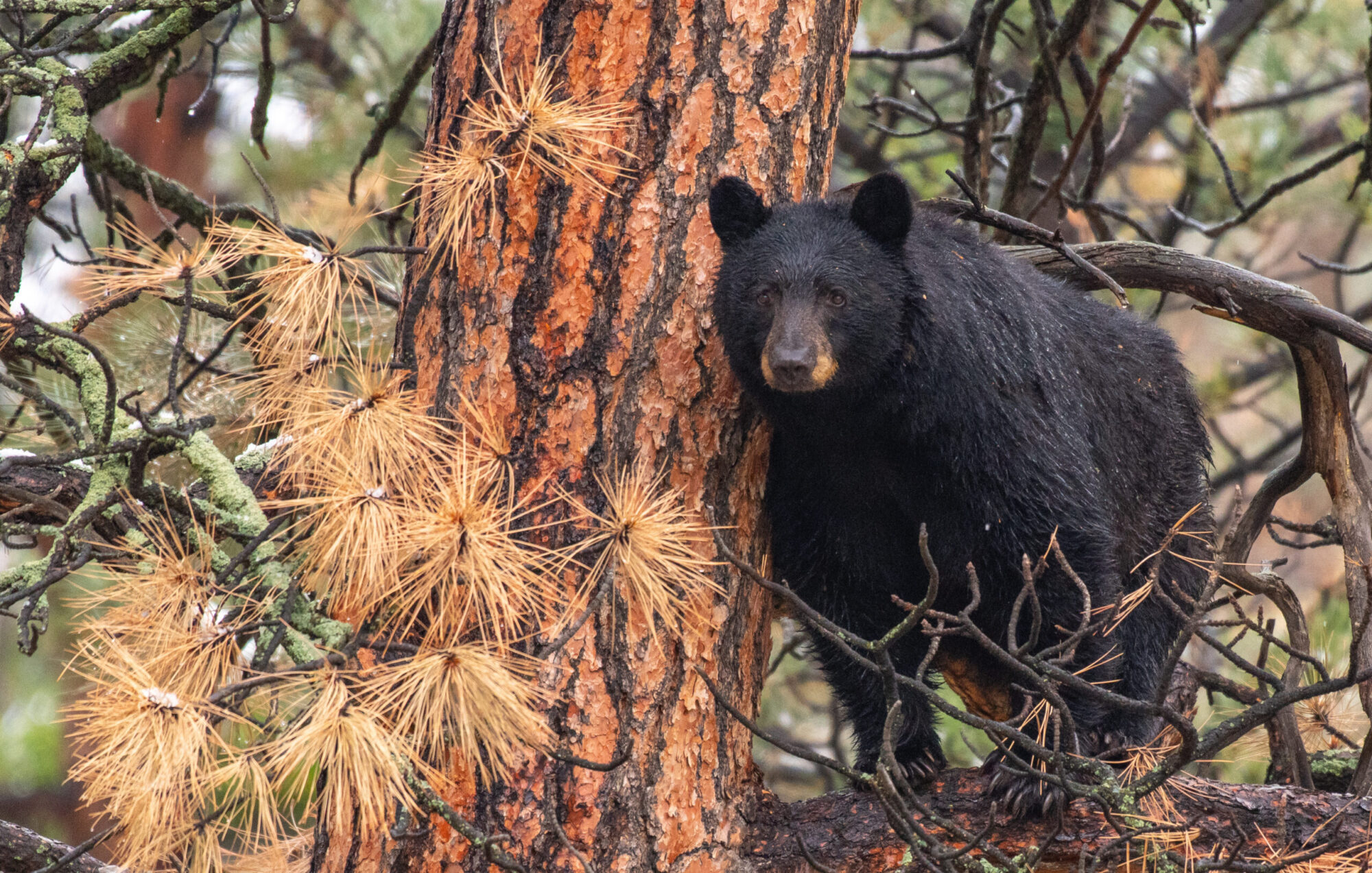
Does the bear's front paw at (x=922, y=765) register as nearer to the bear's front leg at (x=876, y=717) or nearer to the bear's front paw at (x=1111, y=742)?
the bear's front leg at (x=876, y=717)

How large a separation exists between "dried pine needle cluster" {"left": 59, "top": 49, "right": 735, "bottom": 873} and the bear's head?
1.46ft

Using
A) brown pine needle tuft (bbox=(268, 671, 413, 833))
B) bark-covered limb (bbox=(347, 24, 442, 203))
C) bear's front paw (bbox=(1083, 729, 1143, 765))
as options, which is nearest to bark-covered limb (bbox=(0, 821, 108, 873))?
brown pine needle tuft (bbox=(268, 671, 413, 833))

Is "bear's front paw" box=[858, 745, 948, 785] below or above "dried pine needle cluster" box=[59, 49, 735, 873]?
below

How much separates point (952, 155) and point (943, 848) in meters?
4.74

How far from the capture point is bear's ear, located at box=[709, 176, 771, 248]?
268 cm

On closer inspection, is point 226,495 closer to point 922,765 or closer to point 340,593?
point 340,593

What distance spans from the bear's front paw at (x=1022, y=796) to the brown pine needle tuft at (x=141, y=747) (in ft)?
5.56

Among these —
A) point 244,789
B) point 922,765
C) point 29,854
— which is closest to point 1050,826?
point 922,765

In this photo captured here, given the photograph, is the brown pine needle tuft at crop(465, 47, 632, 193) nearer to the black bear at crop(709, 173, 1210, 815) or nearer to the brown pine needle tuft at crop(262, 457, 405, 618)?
the black bear at crop(709, 173, 1210, 815)

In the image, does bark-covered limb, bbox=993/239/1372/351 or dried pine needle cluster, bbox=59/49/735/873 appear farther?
bark-covered limb, bbox=993/239/1372/351

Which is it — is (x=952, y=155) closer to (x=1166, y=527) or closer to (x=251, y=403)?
(x=1166, y=527)

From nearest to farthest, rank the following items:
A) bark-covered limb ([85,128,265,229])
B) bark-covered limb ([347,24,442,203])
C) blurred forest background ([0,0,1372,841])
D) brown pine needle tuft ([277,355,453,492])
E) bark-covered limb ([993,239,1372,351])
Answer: brown pine needle tuft ([277,355,453,492]), bark-covered limb ([993,239,1372,351]), bark-covered limb ([85,128,265,229]), bark-covered limb ([347,24,442,203]), blurred forest background ([0,0,1372,841])

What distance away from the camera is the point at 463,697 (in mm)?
2053

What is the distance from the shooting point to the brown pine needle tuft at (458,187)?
2.44 metres
